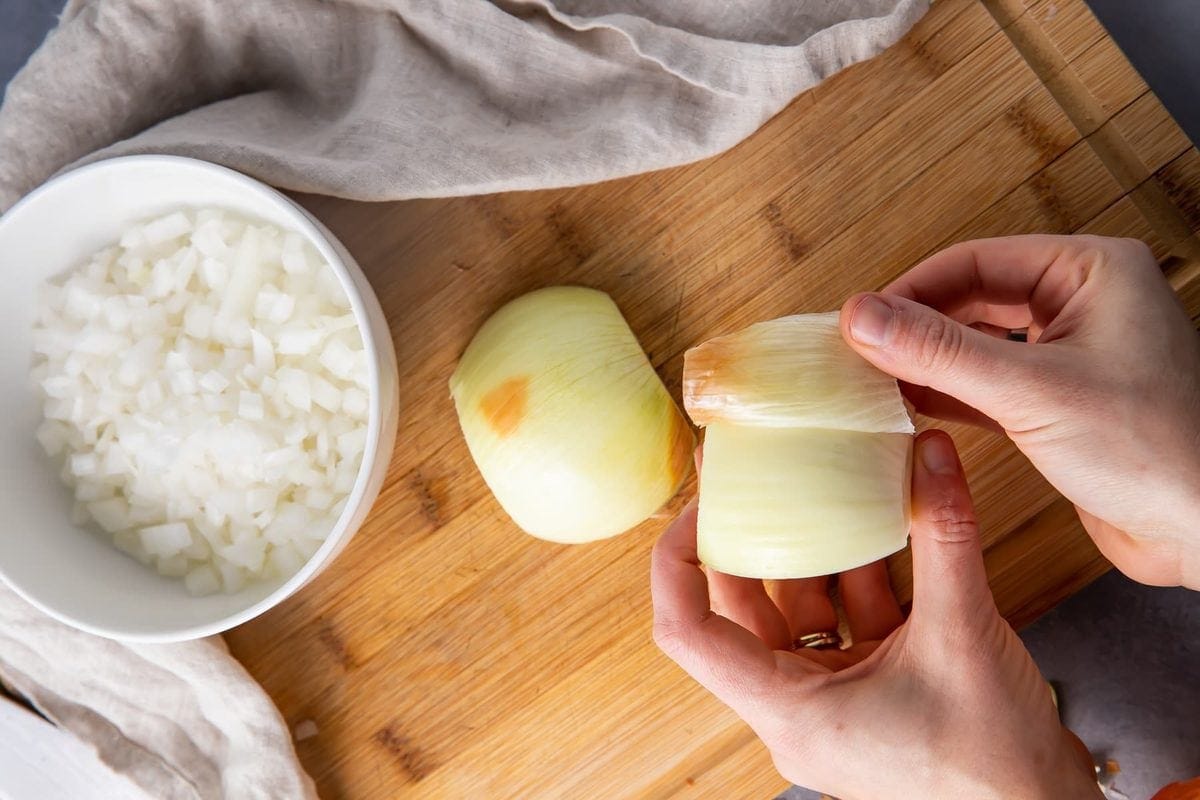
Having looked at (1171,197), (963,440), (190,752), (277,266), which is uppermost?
(1171,197)

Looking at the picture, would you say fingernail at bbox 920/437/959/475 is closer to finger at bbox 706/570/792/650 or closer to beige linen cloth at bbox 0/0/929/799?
finger at bbox 706/570/792/650

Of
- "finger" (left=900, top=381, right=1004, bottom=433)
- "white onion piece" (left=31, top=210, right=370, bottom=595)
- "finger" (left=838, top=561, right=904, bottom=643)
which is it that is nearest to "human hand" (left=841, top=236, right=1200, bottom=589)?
"finger" (left=900, top=381, right=1004, bottom=433)

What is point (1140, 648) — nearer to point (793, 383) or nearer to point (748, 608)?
point (748, 608)

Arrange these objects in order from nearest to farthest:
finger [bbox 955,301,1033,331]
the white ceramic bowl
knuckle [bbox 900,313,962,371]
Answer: knuckle [bbox 900,313,962,371] < the white ceramic bowl < finger [bbox 955,301,1033,331]

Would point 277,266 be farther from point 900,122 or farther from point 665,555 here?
point 900,122

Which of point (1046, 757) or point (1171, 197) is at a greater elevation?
point (1171, 197)

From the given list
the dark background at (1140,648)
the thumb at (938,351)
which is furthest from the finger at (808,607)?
the dark background at (1140,648)

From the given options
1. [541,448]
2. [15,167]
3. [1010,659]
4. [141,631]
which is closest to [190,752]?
[141,631]

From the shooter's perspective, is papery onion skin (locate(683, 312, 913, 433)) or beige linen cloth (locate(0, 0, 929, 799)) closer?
papery onion skin (locate(683, 312, 913, 433))
